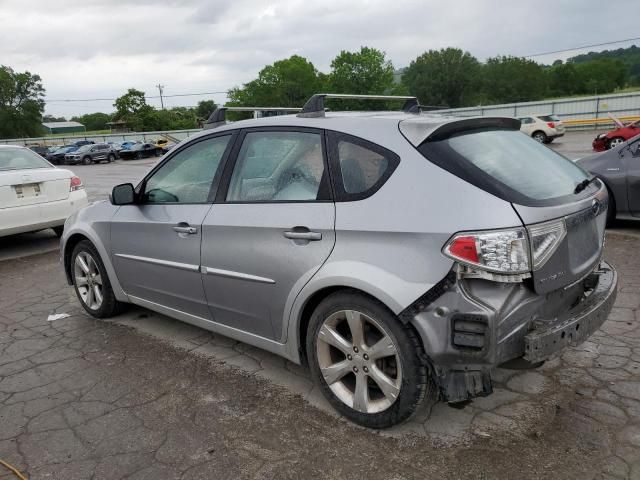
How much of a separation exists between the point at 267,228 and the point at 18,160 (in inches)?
244

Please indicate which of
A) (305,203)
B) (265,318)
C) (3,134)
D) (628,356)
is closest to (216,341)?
(265,318)

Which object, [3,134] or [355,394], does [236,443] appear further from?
[3,134]

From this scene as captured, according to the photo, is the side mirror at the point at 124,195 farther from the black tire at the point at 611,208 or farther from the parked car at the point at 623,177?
the black tire at the point at 611,208

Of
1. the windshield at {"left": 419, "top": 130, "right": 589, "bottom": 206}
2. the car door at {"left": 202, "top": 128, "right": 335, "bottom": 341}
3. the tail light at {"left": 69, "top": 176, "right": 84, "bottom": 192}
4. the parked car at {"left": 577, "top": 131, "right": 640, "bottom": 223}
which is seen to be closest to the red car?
the parked car at {"left": 577, "top": 131, "right": 640, "bottom": 223}

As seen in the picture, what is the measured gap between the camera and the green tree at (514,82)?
87625mm

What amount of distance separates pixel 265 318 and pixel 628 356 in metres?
2.41

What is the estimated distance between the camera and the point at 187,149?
12.7ft

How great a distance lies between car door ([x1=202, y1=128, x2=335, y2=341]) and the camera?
2.88 metres

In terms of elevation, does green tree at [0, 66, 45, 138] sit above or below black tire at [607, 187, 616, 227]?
above

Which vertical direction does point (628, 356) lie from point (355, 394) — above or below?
below

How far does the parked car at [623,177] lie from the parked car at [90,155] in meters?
41.2

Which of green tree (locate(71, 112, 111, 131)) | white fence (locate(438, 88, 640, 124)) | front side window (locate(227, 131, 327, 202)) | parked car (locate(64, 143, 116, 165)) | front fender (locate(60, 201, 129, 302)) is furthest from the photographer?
green tree (locate(71, 112, 111, 131))

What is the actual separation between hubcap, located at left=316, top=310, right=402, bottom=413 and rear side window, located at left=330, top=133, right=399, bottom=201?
0.62 m

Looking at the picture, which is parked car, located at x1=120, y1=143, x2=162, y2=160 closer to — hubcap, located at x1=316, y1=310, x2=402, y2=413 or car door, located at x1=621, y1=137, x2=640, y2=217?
car door, located at x1=621, y1=137, x2=640, y2=217
